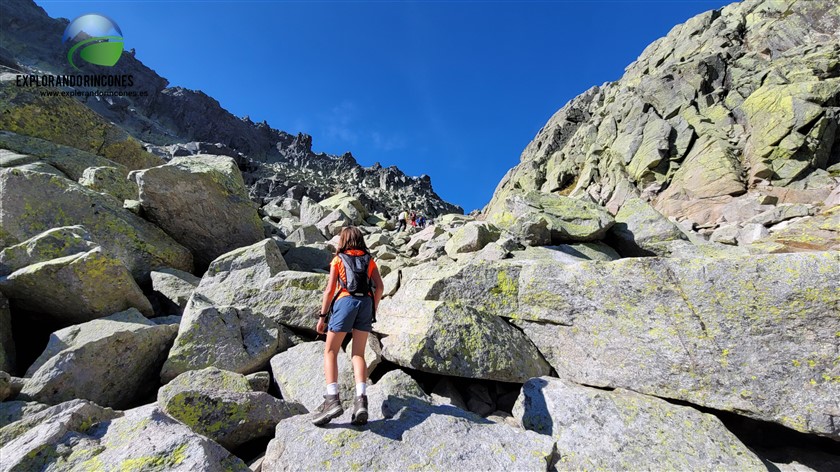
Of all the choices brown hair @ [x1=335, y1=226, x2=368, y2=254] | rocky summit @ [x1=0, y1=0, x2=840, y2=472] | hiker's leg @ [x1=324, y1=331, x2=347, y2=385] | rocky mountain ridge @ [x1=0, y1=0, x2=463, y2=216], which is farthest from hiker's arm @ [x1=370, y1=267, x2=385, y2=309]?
rocky mountain ridge @ [x1=0, y1=0, x2=463, y2=216]

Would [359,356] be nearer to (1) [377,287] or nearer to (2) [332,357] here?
(2) [332,357]

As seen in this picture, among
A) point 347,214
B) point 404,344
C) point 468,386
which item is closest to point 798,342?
point 468,386

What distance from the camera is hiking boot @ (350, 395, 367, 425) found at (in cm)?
603

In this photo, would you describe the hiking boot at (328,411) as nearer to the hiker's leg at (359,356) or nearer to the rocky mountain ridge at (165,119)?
the hiker's leg at (359,356)

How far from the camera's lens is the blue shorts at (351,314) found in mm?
6742

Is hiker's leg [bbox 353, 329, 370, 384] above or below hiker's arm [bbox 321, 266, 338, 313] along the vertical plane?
below

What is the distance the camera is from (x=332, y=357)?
6.53 meters

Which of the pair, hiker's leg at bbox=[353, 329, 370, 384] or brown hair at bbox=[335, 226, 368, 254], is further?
brown hair at bbox=[335, 226, 368, 254]

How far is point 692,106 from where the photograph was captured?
59469mm

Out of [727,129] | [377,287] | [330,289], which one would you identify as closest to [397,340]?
[377,287]

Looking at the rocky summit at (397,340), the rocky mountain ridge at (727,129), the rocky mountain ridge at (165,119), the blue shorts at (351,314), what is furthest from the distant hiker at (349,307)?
the rocky mountain ridge at (165,119)

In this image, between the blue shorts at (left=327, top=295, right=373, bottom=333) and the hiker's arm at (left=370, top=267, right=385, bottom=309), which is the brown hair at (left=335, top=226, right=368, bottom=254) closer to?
the hiker's arm at (left=370, top=267, right=385, bottom=309)

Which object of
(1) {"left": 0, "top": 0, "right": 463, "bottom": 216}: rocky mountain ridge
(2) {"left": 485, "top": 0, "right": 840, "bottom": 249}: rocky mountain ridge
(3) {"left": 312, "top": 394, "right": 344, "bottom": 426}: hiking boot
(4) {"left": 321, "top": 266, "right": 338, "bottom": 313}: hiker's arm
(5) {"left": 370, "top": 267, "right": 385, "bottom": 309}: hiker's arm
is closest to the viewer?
(3) {"left": 312, "top": 394, "right": 344, "bottom": 426}: hiking boot

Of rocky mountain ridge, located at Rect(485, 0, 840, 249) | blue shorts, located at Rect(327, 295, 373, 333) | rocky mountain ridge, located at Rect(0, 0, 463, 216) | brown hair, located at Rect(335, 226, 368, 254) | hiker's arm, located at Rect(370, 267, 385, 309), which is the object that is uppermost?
rocky mountain ridge, located at Rect(0, 0, 463, 216)
